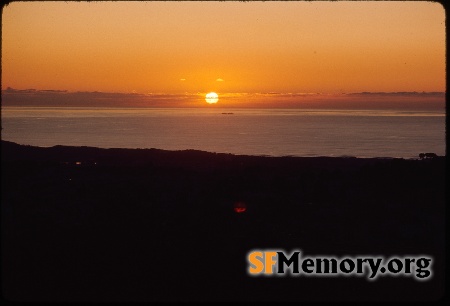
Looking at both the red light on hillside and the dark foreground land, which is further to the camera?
the red light on hillside

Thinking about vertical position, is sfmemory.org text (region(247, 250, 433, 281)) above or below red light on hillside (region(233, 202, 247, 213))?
below

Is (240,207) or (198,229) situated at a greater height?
(240,207)

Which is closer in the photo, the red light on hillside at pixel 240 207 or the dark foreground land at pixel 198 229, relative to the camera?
the dark foreground land at pixel 198 229

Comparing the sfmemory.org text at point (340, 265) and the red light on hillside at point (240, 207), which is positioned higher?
the red light on hillside at point (240, 207)

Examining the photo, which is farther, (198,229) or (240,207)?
(240,207)

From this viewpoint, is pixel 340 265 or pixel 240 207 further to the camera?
pixel 240 207
